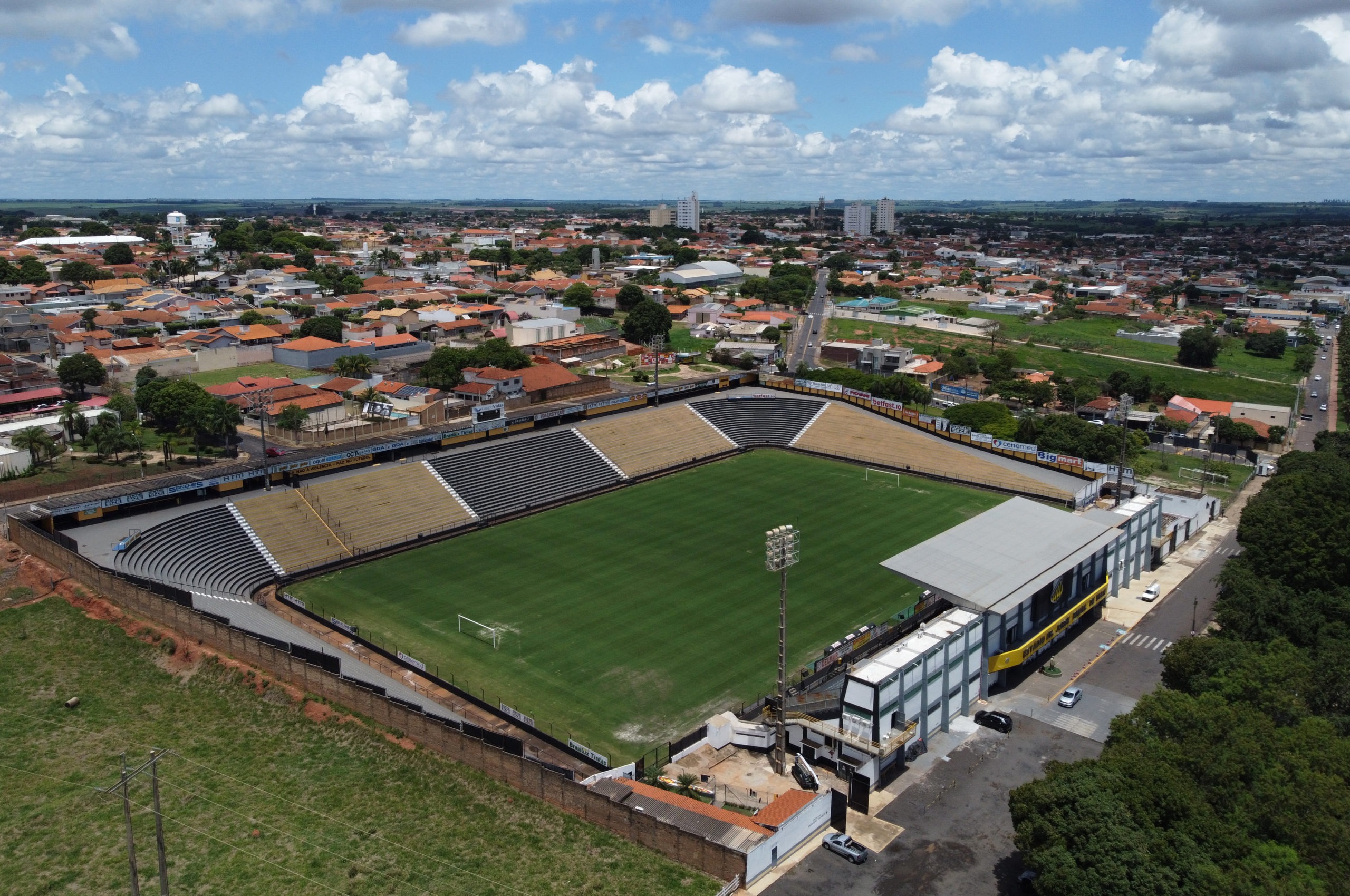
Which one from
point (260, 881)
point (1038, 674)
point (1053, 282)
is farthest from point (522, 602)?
point (1053, 282)

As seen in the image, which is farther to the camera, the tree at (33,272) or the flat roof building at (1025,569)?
the tree at (33,272)

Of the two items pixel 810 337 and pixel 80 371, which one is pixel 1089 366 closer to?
pixel 810 337

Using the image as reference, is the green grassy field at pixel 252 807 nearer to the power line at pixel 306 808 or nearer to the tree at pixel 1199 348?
the power line at pixel 306 808

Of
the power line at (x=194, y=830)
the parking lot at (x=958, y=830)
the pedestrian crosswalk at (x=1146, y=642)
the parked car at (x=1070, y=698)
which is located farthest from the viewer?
the pedestrian crosswalk at (x=1146, y=642)

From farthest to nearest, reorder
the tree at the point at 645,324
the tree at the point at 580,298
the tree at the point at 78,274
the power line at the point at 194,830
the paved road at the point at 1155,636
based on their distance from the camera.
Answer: the tree at the point at 78,274 < the tree at the point at 580,298 < the tree at the point at 645,324 < the paved road at the point at 1155,636 < the power line at the point at 194,830

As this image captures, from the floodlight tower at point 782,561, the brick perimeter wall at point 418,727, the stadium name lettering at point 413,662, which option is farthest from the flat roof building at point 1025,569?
the stadium name lettering at point 413,662

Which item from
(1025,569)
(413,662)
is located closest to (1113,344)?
(1025,569)

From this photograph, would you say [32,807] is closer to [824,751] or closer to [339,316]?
[824,751]
